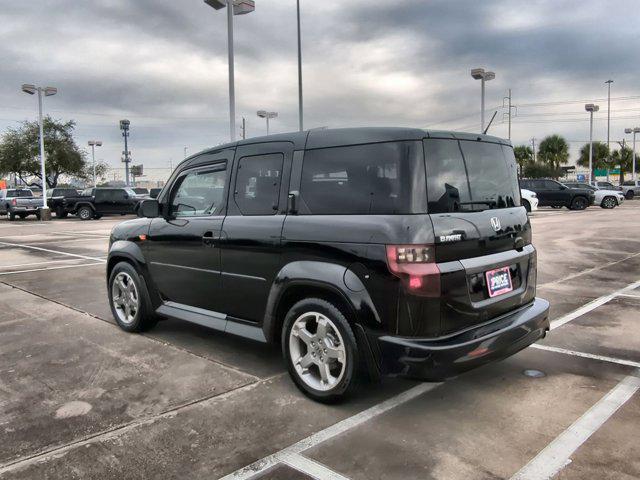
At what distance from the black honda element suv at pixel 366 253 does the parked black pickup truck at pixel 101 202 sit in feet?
84.6

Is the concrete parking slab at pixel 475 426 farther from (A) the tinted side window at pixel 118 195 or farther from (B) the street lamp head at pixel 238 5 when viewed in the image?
(A) the tinted side window at pixel 118 195

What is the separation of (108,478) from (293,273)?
5.43ft

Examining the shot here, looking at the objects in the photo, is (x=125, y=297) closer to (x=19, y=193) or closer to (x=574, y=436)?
(x=574, y=436)

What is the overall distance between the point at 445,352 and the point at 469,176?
4.09ft

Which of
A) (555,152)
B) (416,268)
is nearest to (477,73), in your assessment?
(416,268)

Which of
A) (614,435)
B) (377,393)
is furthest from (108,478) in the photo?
(614,435)

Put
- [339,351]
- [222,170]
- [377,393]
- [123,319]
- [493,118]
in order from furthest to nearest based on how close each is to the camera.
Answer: [123,319], [222,170], [493,118], [377,393], [339,351]

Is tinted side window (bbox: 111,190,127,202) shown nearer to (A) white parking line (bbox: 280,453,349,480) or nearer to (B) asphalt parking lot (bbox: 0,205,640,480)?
(B) asphalt parking lot (bbox: 0,205,640,480)

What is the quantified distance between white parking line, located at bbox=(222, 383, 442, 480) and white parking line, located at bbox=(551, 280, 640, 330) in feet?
8.19

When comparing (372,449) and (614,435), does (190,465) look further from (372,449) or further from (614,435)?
(614,435)

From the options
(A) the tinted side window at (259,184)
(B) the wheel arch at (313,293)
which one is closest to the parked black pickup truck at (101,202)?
(A) the tinted side window at (259,184)

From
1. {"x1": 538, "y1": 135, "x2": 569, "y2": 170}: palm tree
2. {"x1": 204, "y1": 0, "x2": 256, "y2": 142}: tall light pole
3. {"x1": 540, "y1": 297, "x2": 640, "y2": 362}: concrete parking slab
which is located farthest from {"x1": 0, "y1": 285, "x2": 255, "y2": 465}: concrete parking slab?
{"x1": 538, "y1": 135, "x2": 569, "y2": 170}: palm tree

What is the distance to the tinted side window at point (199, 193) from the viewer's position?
458cm

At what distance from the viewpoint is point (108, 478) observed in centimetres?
287
